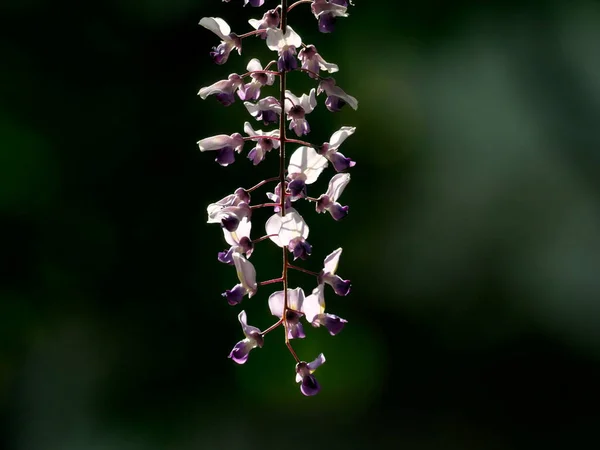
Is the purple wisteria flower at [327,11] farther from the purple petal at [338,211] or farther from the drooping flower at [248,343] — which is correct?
the drooping flower at [248,343]

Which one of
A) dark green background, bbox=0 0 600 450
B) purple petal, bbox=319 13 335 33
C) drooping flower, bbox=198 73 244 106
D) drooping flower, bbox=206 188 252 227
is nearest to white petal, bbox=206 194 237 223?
drooping flower, bbox=206 188 252 227

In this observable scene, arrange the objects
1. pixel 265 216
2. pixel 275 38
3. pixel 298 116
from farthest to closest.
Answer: pixel 265 216 → pixel 298 116 → pixel 275 38

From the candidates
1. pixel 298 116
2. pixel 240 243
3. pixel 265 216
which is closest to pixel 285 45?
pixel 298 116

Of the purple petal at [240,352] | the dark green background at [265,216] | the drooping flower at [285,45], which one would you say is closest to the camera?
the drooping flower at [285,45]

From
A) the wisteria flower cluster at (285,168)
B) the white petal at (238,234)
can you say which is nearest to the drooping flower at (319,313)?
the wisteria flower cluster at (285,168)

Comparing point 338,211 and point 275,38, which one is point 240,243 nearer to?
point 338,211

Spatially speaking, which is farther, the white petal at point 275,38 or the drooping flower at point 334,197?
the drooping flower at point 334,197
